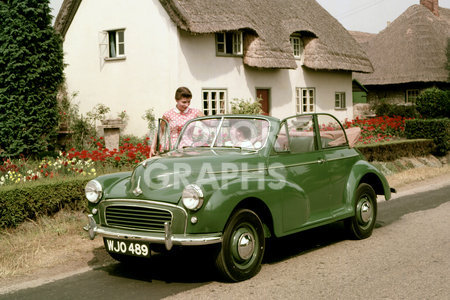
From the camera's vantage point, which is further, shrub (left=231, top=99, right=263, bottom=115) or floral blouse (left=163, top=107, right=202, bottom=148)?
shrub (left=231, top=99, right=263, bottom=115)

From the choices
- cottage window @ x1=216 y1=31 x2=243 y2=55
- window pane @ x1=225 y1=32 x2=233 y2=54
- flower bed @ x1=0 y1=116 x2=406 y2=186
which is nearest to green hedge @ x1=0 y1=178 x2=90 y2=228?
Answer: flower bed @ x1=0 y1=116 x2=406 y2=186

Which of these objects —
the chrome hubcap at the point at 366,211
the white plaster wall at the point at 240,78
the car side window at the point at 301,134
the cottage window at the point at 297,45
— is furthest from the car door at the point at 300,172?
the cottage window at the point at 297,45

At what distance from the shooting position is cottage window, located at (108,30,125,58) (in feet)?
65.2

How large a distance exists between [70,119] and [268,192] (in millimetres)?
15836

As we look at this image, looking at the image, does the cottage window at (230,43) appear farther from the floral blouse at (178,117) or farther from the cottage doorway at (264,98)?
the floral blouse at (178,117)

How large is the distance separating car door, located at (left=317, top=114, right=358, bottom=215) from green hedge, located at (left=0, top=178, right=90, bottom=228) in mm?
3707

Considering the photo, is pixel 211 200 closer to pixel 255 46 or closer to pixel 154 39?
pixel 154 39

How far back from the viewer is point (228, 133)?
6.18m

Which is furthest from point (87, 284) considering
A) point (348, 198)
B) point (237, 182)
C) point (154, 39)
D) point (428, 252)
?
point (154, 39)

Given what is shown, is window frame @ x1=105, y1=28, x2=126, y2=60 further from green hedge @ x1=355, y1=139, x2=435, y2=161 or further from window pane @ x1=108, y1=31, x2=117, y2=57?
green hedge @ x1=355, y1=139, x2=435, y2=161

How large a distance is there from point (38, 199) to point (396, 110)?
2798 cm

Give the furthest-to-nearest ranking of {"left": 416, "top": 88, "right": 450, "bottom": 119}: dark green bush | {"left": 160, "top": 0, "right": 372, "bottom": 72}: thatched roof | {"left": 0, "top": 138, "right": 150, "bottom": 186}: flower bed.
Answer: {"left": 416, "top": 88, "right": 450, "bottom": 119}: dark green bush < {"left": 160, "top": 0, "right": 372, "bottom": 72}: thatched roof < {"left": 0, "top": 138, "right": 150, "bottom": 186}: flower bed

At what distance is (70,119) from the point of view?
19750 millimetres

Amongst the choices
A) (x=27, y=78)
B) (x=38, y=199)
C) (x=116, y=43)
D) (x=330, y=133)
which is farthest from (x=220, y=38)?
(x=38, y=199)
